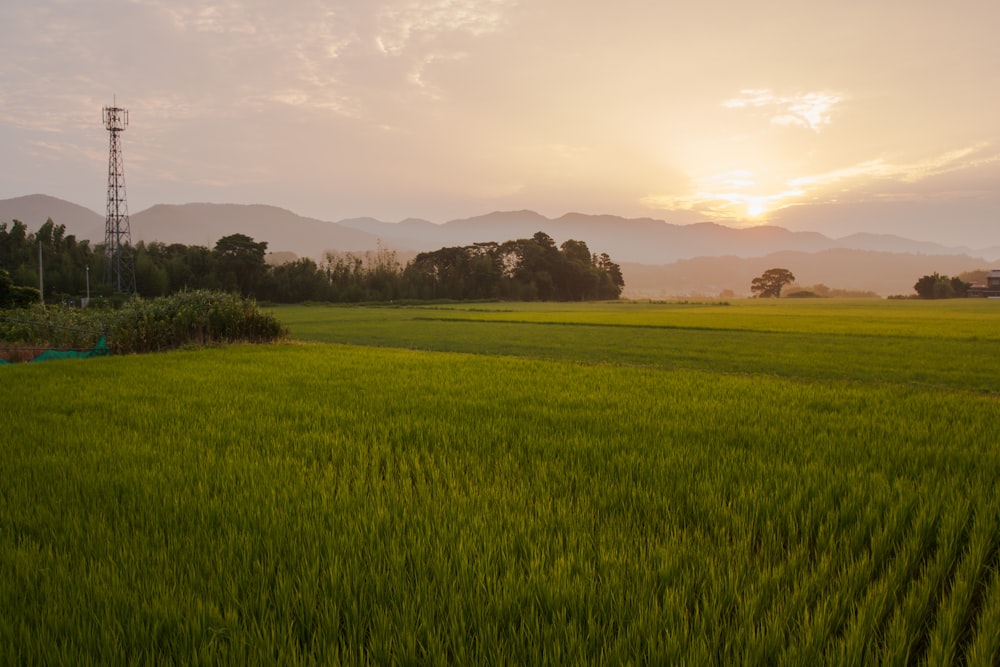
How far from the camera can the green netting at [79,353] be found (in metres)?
13.0

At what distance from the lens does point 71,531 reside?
2.95 metres

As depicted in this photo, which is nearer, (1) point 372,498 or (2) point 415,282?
(1) point 372,498

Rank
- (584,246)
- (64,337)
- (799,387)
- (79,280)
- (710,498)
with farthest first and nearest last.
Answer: (584,246), (79,280), (64,337), (799,387), (710,498)

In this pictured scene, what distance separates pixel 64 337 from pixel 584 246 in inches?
3396

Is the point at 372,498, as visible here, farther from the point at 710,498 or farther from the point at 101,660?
the point at 710,498

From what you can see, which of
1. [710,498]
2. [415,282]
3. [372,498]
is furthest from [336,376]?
[415,282]

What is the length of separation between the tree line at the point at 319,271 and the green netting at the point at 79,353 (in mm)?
32930

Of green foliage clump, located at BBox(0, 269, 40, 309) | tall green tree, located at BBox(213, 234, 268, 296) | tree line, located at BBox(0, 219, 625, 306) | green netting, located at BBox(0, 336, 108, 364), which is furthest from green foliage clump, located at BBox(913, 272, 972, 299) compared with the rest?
green foliage clump, located at BBox(0, 269, 40, 309)

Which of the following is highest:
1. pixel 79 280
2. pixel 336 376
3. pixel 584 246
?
pixel 584 246

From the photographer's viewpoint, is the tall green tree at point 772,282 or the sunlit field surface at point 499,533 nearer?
the sunlit field surface at point 499,533

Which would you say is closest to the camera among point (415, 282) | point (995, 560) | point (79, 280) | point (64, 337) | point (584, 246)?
point (995, 560)

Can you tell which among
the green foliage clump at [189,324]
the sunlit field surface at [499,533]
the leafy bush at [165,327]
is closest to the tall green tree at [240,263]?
the leafy bush at [165,327]

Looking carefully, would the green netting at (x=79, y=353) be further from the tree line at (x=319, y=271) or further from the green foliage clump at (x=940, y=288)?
the green foliage clump at (x=940, y=288)

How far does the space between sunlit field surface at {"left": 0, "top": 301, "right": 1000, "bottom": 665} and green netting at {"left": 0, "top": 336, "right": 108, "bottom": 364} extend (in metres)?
7.59
